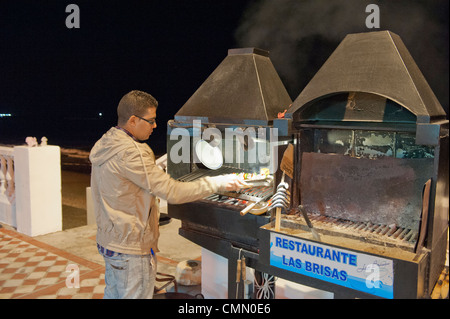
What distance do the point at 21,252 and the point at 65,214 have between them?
320 centimetres

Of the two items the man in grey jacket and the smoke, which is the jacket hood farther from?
the smoke

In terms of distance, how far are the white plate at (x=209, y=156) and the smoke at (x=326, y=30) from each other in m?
2.02

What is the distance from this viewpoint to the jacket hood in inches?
105

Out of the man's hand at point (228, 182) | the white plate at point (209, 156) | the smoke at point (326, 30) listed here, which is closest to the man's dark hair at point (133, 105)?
the man's hand at point (228, 182)

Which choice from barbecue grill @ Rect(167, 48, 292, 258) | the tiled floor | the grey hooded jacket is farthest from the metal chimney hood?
the tiled floor

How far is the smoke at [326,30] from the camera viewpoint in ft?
11.6

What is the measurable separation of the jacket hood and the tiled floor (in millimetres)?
2001

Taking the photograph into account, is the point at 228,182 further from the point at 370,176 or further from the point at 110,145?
the point at 370,176

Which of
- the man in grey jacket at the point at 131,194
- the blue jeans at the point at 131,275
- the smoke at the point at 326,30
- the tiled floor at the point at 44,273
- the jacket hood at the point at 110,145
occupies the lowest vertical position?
the tiled floor at the point at 44,273

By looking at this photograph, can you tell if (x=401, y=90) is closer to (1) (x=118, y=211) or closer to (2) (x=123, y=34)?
(1) (x=118, y=211)

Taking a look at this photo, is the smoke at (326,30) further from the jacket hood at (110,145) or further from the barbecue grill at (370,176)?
the jacket hood at (110,145)

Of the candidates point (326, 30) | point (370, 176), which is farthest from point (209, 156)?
Answer: point (326, 30)

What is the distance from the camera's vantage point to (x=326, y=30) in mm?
4621

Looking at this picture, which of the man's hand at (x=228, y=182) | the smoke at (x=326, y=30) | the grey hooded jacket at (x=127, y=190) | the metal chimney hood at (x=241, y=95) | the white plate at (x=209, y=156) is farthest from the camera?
the white plate at (x=209, y=156)
